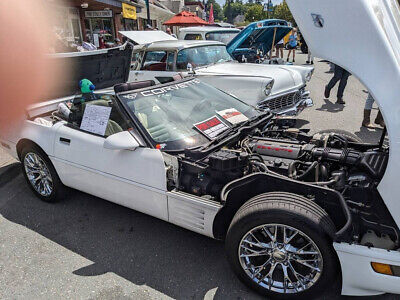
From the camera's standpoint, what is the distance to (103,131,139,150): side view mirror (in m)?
2.57

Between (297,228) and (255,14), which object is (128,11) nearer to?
(297,228)

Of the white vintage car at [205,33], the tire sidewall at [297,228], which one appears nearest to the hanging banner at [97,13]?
the white vintage car at [205,33]

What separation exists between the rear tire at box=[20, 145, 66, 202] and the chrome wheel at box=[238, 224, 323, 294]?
2283mm

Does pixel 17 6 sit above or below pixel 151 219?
above

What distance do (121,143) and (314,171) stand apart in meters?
1.58

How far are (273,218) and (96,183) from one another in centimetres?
180

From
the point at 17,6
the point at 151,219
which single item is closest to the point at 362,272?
the point at 151,219

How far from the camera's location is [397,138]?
1780 mm

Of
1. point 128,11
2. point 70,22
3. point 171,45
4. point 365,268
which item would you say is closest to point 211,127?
point 365,268

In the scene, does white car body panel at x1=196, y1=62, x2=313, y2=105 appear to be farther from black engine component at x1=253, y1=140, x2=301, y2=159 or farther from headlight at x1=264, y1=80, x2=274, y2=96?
black engine component at x1=253, y1=140, x2=301, y2=159

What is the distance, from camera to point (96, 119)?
3.06m

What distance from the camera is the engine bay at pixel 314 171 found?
202 cm

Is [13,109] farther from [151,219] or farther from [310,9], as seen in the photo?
[310,9]

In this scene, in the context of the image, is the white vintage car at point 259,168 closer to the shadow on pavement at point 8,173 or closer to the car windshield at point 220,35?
the shadow on pavement at point 8,173
